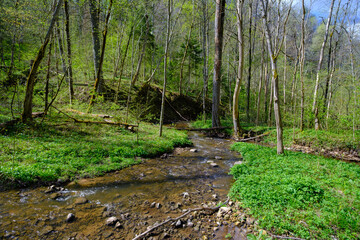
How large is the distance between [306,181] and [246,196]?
161cm

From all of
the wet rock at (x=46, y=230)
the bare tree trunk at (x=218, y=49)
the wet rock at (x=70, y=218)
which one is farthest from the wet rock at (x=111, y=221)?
the bare tree trunk at (x=218, y=49)

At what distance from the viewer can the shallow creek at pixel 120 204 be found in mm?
3164

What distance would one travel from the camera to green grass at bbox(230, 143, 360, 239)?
9.83 feet

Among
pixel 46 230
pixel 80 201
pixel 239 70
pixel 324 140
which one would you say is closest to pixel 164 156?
pixel 80 201

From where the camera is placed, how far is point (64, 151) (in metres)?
6.02

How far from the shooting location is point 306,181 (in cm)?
428

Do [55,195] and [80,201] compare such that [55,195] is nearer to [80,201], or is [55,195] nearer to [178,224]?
[80,201]

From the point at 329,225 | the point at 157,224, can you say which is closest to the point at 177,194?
the point at 157,224

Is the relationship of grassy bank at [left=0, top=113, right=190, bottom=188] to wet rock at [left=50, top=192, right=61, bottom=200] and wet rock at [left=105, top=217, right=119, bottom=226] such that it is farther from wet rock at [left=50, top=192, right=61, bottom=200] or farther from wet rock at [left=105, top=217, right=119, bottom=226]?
wet rock at [left=105, top=217, right=119, bottom=226]

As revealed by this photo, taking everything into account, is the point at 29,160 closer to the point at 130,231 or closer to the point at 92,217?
the point at 92,217

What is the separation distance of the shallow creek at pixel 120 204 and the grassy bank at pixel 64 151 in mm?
440

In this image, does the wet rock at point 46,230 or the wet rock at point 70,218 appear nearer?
the wet rock at point 46,230

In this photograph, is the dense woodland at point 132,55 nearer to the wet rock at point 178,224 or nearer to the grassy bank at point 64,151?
the grassy bank at point 64,151

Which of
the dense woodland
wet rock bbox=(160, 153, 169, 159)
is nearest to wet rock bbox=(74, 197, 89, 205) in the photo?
wet rock bbox=(160, 153, 169, 159)
